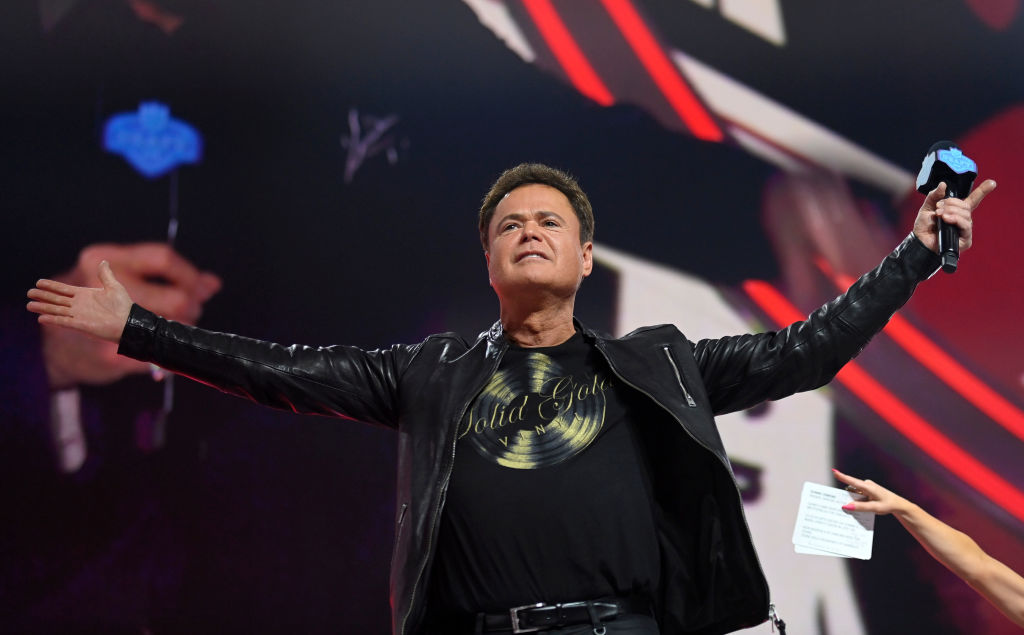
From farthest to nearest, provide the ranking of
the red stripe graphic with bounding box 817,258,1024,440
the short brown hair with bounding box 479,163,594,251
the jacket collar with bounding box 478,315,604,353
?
the red stripe graphic with bounding box 817,258,1024,440 → the short brown hair with bounding box 479,163,594,251 → the jacket collar with bounding box 478,315,604,353

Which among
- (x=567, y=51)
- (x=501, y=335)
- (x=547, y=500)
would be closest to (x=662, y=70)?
(x=567, y=51)

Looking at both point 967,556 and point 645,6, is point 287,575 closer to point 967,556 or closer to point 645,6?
point 967,556

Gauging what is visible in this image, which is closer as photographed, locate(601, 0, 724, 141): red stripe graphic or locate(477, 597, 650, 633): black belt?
locate(477, 597, 650, 633): black belt

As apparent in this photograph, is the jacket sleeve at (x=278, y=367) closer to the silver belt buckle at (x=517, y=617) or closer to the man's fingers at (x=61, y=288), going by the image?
the man's fingers at (x=61, y=288)

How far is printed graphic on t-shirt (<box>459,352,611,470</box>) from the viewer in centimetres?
157

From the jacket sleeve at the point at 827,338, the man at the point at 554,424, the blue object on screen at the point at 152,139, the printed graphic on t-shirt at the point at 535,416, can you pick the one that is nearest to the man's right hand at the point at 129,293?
the blue object on screen at the point at 152,139

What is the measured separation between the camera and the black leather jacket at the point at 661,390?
1531mm

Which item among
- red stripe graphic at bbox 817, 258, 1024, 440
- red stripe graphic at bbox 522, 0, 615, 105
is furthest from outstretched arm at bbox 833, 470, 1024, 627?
red stripe graphic at bbox 522, 0, 615, 105

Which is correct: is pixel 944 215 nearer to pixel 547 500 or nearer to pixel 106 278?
pixel 547 500

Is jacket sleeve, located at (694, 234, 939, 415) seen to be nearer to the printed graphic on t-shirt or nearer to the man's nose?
the printed graphic on t-shirt

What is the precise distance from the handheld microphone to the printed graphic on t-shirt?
64cm

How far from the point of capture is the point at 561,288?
1.78 m

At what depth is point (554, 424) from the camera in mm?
1598

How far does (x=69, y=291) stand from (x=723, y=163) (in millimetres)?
2080
